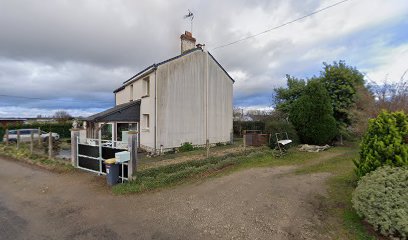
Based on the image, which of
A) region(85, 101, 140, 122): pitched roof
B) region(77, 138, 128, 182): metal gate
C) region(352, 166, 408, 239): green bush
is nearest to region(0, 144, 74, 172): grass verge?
region(77, 138, 128, 182): metal gate

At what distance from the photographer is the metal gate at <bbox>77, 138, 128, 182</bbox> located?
788 centimetres

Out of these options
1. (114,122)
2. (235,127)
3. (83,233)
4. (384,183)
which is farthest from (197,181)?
(235,127)

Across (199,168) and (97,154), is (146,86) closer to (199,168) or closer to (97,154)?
(97,154)

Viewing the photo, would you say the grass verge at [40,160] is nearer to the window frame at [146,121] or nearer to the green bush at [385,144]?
the window frame at [146,121]

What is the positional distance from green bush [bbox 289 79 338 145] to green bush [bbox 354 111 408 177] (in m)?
9.18

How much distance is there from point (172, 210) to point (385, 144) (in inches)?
212

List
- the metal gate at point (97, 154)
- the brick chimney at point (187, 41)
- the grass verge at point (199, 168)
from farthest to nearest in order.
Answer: the brick chimney at point (187, 41) < the metal gate at point (97, 154) < the grass verge at point (199, 168)

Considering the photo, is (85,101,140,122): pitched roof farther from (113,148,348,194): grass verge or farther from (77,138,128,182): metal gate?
(113,148,348,194): grass verge

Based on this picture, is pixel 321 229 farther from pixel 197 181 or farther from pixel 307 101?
pixel 307 101

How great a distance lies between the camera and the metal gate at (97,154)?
7.88 m

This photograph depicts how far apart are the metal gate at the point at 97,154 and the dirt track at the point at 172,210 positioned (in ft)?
2.76

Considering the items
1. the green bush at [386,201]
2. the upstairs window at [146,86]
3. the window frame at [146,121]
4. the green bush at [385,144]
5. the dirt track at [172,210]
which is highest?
the upstairs window at [146,86]

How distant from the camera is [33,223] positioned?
4.90 meters

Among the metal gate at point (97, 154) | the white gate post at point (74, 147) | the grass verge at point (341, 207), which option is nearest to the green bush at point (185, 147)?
the metal gate at point (97, 154)
